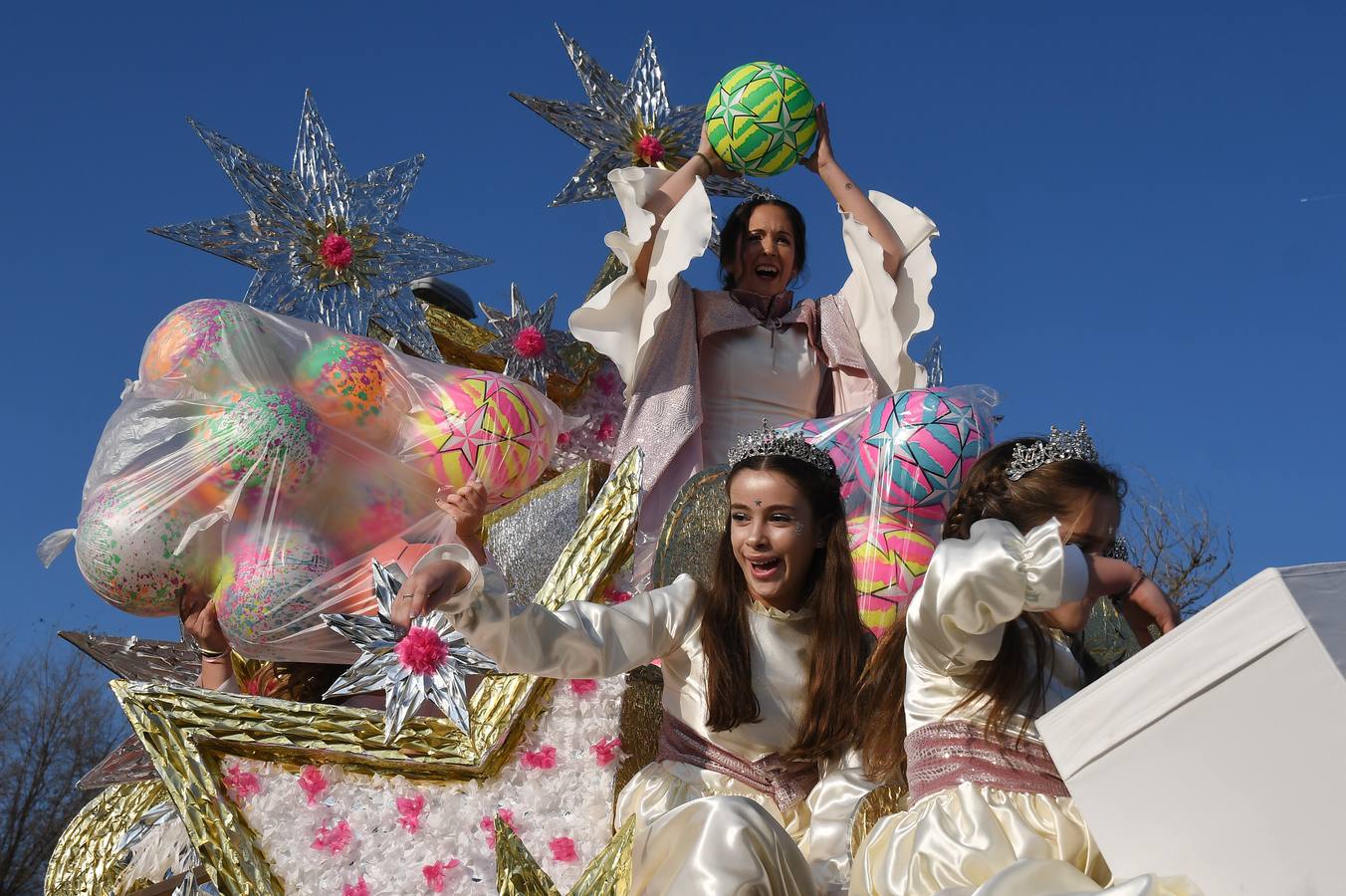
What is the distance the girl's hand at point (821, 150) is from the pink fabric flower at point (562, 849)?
2754mm

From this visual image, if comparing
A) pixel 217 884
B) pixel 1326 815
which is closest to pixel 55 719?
pixel 217 884

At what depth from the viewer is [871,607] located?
12.5 ft

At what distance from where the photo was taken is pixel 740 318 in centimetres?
496

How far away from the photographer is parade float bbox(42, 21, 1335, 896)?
3.16 metres

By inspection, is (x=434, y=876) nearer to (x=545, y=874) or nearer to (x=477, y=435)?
(x=545, y=874)

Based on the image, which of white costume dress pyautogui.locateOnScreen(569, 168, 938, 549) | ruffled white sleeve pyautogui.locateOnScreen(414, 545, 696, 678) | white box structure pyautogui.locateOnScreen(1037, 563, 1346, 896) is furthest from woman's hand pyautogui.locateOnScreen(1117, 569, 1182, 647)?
white costume dress pyautogui.locateOnScreen(569, 168, 938, 549)

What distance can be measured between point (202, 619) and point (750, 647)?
1989 mm

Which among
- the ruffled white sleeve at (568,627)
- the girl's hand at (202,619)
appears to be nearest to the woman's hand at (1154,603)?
the ruffled white sleeve at (568,627)

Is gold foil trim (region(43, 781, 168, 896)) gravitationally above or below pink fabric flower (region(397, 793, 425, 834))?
below

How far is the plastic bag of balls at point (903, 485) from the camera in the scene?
3812mm

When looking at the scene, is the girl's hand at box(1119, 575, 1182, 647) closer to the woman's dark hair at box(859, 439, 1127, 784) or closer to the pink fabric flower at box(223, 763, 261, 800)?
the woman's dark hair at box(859, 439, 1127, 784)

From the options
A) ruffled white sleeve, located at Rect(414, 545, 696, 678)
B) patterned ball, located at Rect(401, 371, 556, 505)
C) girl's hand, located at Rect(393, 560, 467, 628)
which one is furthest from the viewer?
patterned ball, located at Rect(401, 371, 556, 505)

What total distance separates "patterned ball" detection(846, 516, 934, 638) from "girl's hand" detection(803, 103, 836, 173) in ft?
5.50

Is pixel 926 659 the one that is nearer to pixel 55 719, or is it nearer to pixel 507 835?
pixel 507 835
